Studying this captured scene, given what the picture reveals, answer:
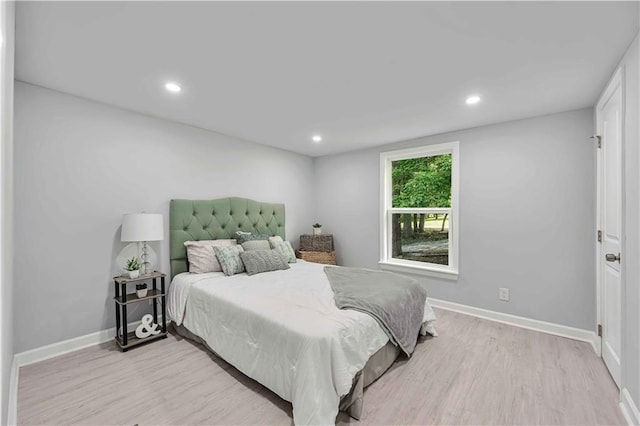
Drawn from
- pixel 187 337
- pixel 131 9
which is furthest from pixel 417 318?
pixel 131 9

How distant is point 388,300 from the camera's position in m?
2.25

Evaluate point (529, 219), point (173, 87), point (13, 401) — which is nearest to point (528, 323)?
point (529, 219)

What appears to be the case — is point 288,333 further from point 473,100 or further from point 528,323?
point 528,323

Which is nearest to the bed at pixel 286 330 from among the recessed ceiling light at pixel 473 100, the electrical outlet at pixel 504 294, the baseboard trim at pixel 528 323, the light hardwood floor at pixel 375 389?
the light hardwood floor at pixel 375 389

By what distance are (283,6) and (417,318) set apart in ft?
8.39

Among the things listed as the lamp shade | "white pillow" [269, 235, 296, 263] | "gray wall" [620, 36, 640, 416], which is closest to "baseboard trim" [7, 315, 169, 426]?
the lamp shade

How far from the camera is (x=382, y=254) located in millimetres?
4184

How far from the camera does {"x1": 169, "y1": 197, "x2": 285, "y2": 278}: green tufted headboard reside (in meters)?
3.11

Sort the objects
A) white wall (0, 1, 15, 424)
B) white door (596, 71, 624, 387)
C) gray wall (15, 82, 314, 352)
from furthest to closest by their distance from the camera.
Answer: gray wall (15, 82, 314, 352)
white door (596, 71, 624, 387)
white wall (0, 1, 15, 424)

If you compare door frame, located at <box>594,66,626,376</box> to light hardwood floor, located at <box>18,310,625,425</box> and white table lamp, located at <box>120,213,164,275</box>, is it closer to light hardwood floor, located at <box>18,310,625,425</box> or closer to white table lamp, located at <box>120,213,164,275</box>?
light hardwood floor, located at <box>18,310,625,425</box>

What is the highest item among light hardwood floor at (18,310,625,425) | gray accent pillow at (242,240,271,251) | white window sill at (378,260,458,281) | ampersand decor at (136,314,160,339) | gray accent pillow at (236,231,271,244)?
gray accent pillow at (236,231,271,244)

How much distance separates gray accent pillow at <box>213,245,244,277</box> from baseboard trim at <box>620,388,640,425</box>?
311cm

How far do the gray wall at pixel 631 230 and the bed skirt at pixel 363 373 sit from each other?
1.41 m

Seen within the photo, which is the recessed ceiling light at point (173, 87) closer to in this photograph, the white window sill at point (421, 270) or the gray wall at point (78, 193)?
the gray wall at point (78, 193)
